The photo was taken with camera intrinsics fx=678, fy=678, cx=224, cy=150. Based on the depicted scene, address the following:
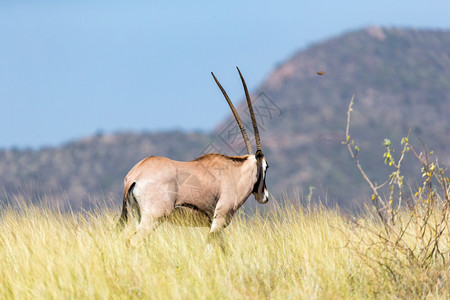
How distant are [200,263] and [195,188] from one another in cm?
117

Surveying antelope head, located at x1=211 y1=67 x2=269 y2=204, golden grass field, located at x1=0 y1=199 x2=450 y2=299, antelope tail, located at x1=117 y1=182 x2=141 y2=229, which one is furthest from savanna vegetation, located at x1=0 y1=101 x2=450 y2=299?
antelope head, located at x1=211 y1=67 x2=269 y2=204

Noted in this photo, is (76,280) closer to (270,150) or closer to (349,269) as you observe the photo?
(349,269)

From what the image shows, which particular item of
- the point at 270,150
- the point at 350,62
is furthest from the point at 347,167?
the point at 350,62

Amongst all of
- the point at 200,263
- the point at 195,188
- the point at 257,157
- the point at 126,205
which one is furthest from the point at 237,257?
the point at 257,157

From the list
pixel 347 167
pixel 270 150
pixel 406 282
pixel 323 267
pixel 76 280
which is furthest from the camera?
pixel 270 150

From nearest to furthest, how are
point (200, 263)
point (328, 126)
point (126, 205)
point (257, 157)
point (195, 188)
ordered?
point (200, 263)
point (126, 205)
point (195, 188)
point (257, 157)
point (328, 126)

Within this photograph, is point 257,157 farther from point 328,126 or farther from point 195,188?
point 328,126

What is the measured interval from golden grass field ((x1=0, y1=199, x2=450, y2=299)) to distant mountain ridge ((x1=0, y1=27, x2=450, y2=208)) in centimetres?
4309

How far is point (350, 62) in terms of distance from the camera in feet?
459

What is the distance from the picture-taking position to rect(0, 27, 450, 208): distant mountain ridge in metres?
83.5

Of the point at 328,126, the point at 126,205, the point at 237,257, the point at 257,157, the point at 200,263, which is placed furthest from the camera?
the point at 328,126

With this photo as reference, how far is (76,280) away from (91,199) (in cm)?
301

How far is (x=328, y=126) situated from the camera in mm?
102125

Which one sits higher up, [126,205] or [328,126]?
[126,205]
